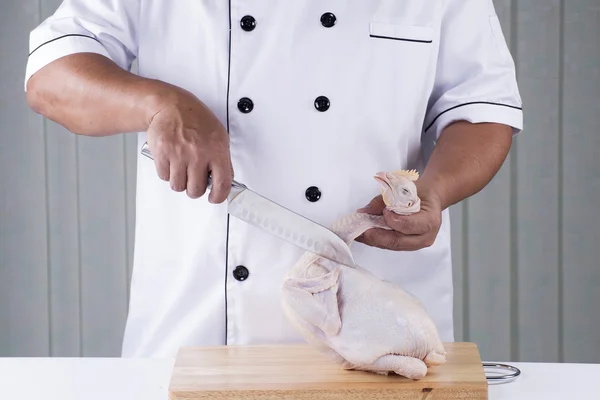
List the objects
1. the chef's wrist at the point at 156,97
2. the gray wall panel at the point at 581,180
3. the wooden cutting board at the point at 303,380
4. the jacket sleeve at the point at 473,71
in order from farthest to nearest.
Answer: the gray wall panel at the point at 581,180
the jacket sleeve at the point at 473,71
the chef's wrist at the point at 156,97
the wooden cutting board at the point at 303,380

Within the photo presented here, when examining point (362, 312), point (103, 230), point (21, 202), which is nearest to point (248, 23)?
point (362, 312)

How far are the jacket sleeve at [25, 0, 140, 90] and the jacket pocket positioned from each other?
1.31 feet

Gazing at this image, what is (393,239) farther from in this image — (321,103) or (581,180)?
(581,180)

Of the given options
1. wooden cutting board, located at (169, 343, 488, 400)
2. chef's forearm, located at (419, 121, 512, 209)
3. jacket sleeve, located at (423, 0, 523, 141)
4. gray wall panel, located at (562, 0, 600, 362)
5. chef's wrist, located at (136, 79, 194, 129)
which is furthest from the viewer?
gray wall panel, located at (562, 0, 600, 362)

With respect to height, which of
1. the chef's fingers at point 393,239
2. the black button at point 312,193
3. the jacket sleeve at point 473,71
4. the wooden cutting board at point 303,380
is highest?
the jacket sleeve at point 473,71

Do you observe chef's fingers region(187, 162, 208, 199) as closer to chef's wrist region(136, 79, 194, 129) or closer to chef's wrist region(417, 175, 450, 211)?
chef's wrist region(136, 79, 194, 129)

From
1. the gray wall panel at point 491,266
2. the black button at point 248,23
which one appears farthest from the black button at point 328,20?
the gray wall panel at point 491,266

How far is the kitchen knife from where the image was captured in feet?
3.75

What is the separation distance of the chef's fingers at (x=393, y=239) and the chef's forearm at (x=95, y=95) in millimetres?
350

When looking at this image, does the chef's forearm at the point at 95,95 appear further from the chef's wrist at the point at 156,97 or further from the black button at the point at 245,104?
the black button at the point at 245,104

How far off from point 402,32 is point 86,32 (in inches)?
20.3

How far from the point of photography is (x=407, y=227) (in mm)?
1197

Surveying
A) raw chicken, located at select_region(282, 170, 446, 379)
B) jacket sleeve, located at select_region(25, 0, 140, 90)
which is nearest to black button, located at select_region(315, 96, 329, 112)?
raw chicken, located at select_region(282, 170, 446, 379)

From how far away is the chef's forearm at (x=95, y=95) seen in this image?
1203mm
